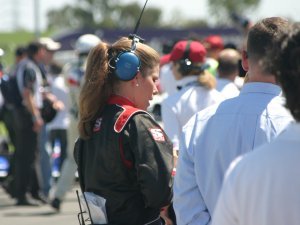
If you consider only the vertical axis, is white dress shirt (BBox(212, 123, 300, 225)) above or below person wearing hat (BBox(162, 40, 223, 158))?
above

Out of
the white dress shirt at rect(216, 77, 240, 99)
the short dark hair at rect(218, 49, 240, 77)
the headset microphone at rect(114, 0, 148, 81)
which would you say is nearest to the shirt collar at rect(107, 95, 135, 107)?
the headset microphone at rect(114, 0, 148, 81)

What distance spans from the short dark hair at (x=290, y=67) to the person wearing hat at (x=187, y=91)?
145 inches

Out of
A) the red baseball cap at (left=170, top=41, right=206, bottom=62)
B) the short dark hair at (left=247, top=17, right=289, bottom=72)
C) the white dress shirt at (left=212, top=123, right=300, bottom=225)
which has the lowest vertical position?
the red baseball cap at (left=170, top=41, right=206, bottom=62)

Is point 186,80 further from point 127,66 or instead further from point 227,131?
point 227,131

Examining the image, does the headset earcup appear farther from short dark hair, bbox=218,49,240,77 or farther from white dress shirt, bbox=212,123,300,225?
short dark hair, bbox=218,49,240,77

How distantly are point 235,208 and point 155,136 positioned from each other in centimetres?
157

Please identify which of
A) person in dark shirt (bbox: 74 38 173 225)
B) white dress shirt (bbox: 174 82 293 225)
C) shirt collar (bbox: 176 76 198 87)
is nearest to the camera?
white dress shirt (bbox: 174 82 293 225)

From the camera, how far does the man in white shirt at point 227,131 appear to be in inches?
143

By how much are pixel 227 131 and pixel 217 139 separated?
2.4 inches

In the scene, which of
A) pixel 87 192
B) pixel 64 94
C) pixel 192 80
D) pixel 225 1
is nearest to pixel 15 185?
pixel 64 94

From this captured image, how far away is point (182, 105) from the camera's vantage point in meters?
6.55

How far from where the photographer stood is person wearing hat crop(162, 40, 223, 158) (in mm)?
6508

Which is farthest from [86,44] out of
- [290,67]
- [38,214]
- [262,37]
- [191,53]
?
[290,67]

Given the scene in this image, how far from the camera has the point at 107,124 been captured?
406 centimetres
